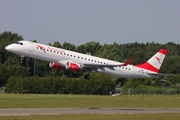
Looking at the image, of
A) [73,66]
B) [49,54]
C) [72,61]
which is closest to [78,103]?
[73,66]

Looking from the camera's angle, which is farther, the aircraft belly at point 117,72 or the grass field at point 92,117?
the aircraft belly at point 117,72

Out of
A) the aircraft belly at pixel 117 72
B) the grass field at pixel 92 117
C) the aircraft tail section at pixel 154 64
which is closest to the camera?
the grass field at pixel 92 117

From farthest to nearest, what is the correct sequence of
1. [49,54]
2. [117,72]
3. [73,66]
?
[117,72] < [73,66] < [49,54]

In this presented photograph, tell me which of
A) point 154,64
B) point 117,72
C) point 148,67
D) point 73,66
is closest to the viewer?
point 73,66

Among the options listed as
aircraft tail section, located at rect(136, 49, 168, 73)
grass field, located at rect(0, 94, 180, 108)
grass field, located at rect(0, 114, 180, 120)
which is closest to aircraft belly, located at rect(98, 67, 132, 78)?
aircraft tail section, located at rect(136, 49, 168, 73)

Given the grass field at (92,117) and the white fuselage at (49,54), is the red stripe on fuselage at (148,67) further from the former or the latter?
the grass field at (92,117)

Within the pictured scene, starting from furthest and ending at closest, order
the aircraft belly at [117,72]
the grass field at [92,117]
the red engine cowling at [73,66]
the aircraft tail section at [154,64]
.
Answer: the aircraft tail section at [154,64] < the aircraft belly at [117,72] < the red engine cowling at [73,66] < the grass field at [92,117]

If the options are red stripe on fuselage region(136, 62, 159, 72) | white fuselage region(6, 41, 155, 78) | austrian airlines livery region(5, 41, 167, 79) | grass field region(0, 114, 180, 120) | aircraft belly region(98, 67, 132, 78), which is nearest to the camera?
grass field region(0, 114, 180, 120)

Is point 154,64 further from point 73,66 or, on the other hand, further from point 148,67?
point 73,66

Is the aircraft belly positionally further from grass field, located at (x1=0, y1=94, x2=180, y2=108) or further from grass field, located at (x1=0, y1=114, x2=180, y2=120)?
grass field, located at (x1=0, y1=114, x2=180, y2=120)

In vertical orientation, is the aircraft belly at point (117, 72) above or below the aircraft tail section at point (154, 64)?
below

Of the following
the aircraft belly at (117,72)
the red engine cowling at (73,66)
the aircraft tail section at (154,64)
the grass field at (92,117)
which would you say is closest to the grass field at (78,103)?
the aircraft belly at (117,72)

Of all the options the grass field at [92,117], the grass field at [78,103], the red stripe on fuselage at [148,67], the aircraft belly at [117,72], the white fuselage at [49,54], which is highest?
the white fuselage at [49,54]

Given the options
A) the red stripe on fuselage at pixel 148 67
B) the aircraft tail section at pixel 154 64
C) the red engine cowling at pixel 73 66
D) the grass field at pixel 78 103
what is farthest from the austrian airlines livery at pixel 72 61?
the grass field at pixel 78 103
